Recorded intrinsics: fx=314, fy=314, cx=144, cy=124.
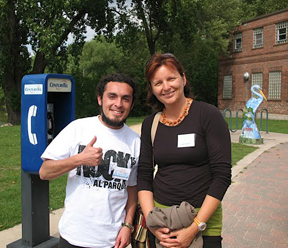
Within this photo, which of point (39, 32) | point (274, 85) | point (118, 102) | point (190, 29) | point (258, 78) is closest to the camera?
point (118, 102)

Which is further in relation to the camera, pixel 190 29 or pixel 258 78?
pixel 258 78

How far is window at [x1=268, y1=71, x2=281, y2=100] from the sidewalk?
17119mm

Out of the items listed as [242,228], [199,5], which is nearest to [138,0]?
[199,5]

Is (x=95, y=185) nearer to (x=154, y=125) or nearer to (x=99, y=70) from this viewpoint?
(x=154, y=125)

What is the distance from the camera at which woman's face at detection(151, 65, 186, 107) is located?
1.96 meters

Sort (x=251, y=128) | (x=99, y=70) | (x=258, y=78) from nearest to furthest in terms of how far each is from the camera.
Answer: (x=251, y=128) → (x=258, y=78) → (x=99, y=70)

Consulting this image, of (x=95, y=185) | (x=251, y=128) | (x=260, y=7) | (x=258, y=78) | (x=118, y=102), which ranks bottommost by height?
(x=251, y=128)

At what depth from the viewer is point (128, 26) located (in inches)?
788

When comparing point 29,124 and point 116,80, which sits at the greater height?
point 116,80

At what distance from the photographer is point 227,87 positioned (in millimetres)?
27406

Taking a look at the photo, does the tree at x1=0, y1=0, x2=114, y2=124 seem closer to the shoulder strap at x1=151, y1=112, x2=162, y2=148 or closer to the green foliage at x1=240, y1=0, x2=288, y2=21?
the shoulder strap at x1=151, y1=112, x2=162, y2=148

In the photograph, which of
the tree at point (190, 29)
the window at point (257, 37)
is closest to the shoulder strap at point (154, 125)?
the tree at point (190, 29)

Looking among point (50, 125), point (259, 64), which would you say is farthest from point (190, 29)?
point (50, 125)

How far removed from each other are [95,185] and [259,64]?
25126 millimetres
